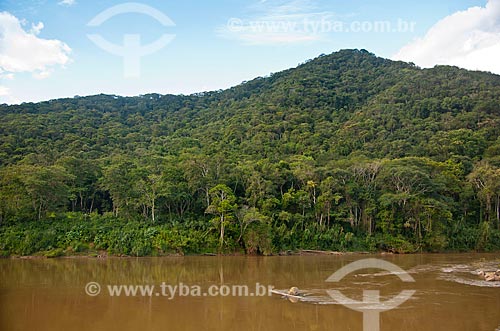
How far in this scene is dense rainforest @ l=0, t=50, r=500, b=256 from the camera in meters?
25.0

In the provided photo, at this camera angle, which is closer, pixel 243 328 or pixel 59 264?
pixel 243 328

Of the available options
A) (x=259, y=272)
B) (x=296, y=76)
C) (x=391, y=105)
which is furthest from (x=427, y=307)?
(x=296, y=76)

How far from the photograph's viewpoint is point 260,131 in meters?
43.4

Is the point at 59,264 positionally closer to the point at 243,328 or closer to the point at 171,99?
the point at 243,328

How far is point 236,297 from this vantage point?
13211 millimetres

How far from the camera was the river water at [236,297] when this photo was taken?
1022 centimetres

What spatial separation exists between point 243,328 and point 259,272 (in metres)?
8.41

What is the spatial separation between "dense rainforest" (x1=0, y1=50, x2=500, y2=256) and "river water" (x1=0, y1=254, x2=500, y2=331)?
3.86m
